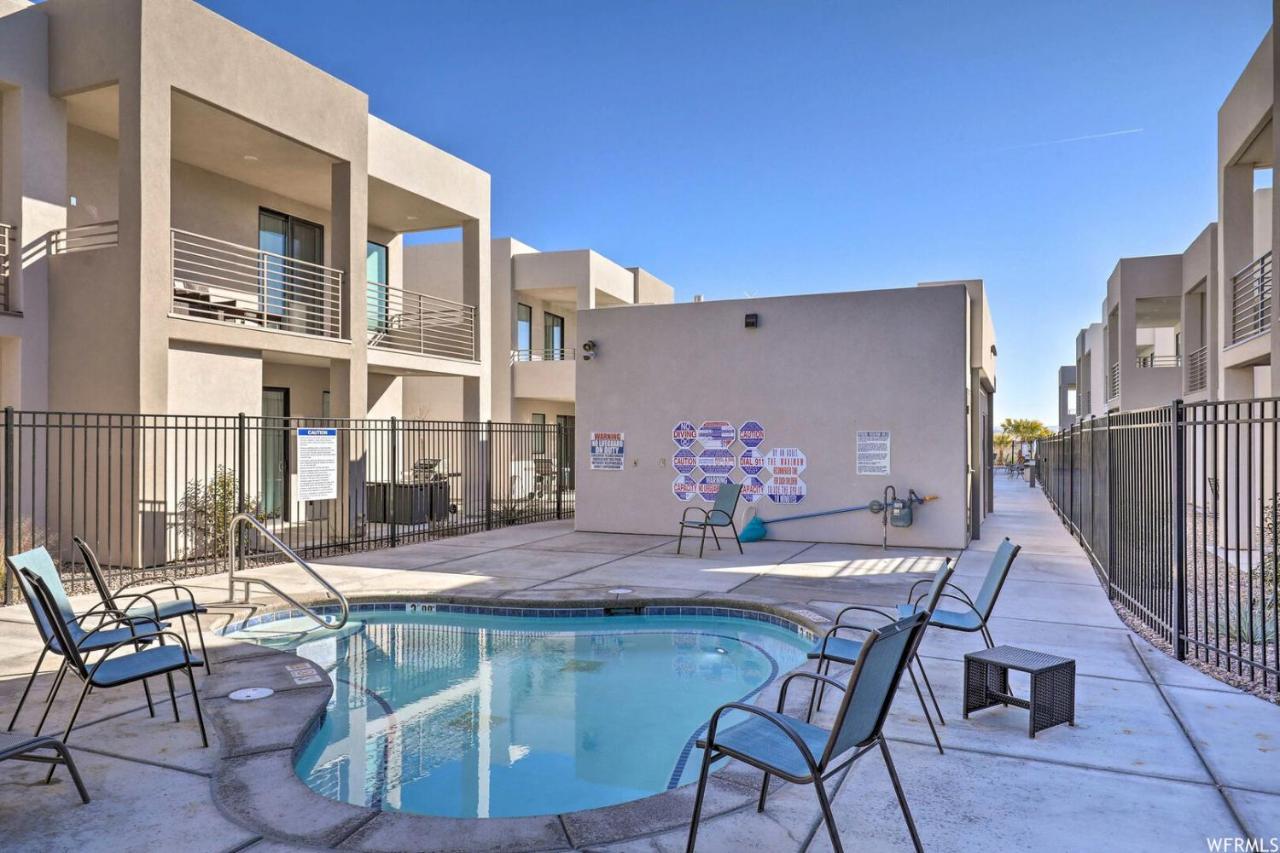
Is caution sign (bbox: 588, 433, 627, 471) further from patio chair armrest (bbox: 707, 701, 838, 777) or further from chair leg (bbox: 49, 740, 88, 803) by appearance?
patio chair armrest (bbox: 707, 701, 838, 777)

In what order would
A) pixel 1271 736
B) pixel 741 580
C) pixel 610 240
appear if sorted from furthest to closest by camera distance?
pixel 610 240, pixel 741 580, pixel 1271 736

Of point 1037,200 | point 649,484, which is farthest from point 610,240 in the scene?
point 649,484

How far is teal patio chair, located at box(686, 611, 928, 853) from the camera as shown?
2.80 m

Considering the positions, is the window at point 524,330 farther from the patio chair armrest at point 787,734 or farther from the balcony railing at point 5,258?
the patio chair armrest at point 787,734

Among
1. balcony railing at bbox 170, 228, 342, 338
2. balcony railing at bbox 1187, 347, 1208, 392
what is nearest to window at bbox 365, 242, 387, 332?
balcony railing at bbox 170, 228, 342, 338

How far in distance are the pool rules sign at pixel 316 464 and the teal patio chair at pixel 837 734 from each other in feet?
30.5

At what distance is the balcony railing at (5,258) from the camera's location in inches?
413

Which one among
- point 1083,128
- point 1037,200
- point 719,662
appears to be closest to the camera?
point 719,662

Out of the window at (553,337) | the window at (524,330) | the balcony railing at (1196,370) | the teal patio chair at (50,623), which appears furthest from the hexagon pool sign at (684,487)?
the balcony railing at (1196,370)

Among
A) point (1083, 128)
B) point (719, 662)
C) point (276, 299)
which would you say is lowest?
point (719, 662)

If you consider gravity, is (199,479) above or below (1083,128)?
below

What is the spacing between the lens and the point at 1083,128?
79.3 ft

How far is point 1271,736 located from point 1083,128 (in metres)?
24.6

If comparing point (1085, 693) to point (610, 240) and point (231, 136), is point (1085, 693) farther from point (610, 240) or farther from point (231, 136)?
point (610, 240)
